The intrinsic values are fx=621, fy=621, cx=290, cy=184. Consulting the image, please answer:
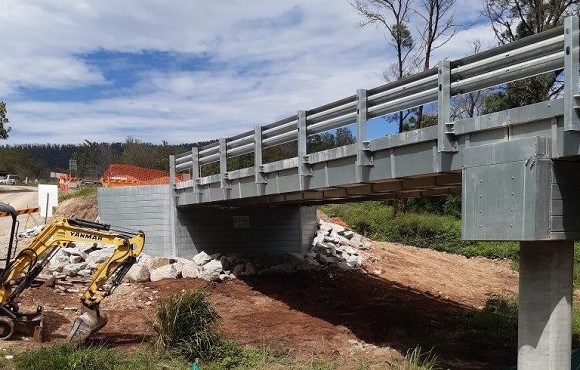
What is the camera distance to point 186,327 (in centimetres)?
1015

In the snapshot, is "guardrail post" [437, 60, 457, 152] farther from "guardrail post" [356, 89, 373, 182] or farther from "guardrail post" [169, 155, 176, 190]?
"guardrail post" [169, 155, 176, 190]

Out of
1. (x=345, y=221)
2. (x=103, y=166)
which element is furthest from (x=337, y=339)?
(x=103, y=166)

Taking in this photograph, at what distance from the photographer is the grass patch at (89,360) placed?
8734mm

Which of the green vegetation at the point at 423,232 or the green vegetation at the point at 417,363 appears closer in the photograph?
the green vegetation at the point at 417,363

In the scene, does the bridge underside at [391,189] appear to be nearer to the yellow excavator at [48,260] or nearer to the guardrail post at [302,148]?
the guardrail post at [302,148]

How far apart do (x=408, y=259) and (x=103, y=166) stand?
62917 mm

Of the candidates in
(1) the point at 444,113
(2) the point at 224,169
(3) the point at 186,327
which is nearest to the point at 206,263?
(2) the point at 224,169

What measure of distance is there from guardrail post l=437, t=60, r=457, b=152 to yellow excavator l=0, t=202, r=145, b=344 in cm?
549

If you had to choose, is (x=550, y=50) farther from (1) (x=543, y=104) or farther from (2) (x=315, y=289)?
(2) (x=315, y=289)

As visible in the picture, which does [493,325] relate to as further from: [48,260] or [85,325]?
[48,260]

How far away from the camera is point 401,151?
9.43 m

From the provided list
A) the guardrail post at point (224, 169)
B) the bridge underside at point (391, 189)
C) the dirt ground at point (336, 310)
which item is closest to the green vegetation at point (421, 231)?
the dirt ground at point (336, 310)

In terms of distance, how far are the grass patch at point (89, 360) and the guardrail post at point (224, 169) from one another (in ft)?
18.4

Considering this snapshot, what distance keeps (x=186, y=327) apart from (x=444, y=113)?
531 centimetres
